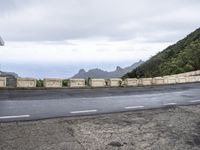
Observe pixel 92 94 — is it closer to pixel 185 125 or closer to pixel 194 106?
pixel 194 106

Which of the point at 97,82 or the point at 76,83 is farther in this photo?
the point at 97,82

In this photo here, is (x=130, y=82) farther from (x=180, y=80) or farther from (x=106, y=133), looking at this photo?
(x=106, y=133)

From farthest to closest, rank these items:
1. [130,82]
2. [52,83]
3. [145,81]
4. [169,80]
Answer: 1. [169,80]
2. [145,81]
3. [130,82]
4. [52,83]

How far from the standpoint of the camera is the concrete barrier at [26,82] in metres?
17.8

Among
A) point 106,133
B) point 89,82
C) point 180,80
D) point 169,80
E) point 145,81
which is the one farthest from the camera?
point 180,80

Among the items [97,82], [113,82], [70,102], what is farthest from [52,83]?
[70,102]

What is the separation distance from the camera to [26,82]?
710 inches

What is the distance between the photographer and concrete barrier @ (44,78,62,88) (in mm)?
18641

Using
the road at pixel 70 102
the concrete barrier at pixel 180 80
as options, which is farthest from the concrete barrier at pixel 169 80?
the road at pixel 70 102

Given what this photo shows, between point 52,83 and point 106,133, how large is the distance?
983cm

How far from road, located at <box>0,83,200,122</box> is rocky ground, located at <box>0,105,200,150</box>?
1041 millimetres

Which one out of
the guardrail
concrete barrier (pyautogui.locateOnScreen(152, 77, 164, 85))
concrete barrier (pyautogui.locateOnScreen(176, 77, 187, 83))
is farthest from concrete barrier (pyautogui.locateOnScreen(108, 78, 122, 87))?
concrete barrier (pyautogui.locateOnScreen(176, 77, 187, 83))

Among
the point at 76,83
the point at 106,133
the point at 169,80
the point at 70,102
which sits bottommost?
the point at 106,133

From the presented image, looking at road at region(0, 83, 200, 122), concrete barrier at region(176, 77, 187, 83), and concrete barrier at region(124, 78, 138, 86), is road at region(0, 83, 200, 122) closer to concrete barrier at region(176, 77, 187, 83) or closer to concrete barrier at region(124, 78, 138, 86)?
concrete barrier at region(124, 78, 138, 86)
